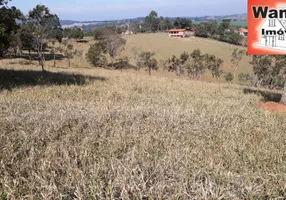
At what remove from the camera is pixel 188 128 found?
421 centimetres

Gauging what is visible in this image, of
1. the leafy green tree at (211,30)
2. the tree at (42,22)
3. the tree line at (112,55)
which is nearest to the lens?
the tree at (42,22)

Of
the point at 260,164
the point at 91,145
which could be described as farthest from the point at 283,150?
the point at 91,145

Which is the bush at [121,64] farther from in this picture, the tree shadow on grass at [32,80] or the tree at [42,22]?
the tree shadow on grass at [32,80]

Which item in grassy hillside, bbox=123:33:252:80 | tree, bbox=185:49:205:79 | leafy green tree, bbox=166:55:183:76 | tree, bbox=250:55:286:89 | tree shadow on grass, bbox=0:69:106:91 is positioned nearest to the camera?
tree shadow on grass, bbox=0:69:106:91

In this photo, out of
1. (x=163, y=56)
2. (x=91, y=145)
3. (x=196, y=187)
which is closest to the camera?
(x=196, y=187)

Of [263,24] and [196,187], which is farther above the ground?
[263,24]

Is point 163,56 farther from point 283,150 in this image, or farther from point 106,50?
point 283,150

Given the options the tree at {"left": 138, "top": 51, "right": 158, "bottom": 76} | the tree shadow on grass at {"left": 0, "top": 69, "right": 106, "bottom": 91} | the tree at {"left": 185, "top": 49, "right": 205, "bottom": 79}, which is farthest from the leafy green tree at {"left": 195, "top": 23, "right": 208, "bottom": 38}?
the tree shadow on grass at {"left": 0, "top": 69, "right": 106, "bottom": 91}

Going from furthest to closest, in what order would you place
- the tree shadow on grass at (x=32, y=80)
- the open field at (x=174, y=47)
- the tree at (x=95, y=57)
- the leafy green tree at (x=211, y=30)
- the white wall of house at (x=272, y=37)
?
the leafy green tree at (x=211, y=30), the open field at (x=174, y=47), the tree at (x=95, y=57), the tree shadow on grass at (x=32, y=80), the white wall of house at (x=272, y=37)

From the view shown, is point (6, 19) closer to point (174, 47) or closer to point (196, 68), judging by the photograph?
point (196, 68)

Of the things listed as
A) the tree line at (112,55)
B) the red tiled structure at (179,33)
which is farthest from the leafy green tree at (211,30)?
the tree line at (112,55)

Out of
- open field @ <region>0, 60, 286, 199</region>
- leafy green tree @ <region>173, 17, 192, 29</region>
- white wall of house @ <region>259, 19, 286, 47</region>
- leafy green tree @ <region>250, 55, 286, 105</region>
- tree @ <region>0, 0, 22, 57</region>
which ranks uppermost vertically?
leafy green tree @ <region>173, 17, 192, 29</region>

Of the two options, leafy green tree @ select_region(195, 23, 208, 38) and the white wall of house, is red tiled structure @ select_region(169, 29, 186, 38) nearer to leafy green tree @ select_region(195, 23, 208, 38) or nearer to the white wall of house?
leafy green tree @ select_region(195, 23, 208, 38)

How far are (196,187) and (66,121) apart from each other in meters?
2.60
